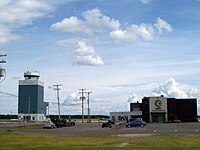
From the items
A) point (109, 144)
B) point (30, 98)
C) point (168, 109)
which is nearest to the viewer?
point (109, 144)

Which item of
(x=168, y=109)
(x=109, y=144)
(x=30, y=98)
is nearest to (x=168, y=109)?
(x=168, y=109)

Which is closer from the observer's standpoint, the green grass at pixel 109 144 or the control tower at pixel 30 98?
the green grass at pixel 109 144

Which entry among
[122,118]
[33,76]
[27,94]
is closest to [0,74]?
[122,118]

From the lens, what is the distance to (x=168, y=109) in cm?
11725

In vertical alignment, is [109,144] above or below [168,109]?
below

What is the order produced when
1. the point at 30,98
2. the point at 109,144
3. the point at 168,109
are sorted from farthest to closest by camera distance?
the point at 30,98
the point at 168,109
the point at 109,144

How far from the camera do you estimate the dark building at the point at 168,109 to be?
380ft

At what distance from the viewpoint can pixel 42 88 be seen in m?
177

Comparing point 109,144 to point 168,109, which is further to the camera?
point 168,109

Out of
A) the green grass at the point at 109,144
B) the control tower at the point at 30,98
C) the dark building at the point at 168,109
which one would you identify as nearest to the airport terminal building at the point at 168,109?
the dark building at the point at 168,109

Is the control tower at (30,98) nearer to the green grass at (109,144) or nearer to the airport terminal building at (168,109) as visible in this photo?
the airport terminal building at (168,109)

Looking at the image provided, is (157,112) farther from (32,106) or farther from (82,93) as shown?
(32,106)

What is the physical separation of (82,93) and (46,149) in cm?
10406

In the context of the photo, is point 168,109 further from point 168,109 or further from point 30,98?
point 30,98
